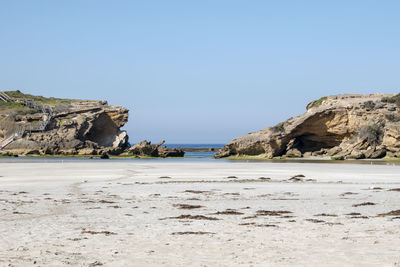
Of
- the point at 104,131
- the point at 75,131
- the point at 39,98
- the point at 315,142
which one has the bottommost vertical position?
the point at 315,142

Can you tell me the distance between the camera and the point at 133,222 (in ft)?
41.7

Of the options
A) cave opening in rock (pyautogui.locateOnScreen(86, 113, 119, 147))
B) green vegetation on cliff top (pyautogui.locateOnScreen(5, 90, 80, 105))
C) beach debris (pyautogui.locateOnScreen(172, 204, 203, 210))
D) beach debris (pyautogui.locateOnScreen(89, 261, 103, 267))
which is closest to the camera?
beach debris (pyautogui.locateOnScreen(89, 261, 103, 267))

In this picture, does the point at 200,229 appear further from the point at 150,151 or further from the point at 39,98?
the point at 39,98

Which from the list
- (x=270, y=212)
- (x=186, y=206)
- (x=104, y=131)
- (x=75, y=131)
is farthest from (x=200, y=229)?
(x=104, y=131)

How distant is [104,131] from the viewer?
96.8 meters

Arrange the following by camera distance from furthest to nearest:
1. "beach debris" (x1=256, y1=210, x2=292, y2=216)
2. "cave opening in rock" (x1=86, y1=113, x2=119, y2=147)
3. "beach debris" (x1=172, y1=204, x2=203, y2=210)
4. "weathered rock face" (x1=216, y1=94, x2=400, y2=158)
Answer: "cave opening in rock" (x1=86, y1=113, x2=119, y2=147) < "weathered rock face" (x1=216, y1=94, x2=400, y2=158) < "beach debris" (x1=172, y1=204, x2=203, y2=210) < "beach debris" (x1=256, y1=210, x2=292, y2=216)

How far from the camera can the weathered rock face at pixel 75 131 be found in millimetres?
83438

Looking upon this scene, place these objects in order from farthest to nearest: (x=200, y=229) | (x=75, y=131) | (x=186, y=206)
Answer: (x=75, y=131), (x=186, y=206), (x=200, y=229)

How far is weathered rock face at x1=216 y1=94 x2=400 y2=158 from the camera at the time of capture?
64.6m

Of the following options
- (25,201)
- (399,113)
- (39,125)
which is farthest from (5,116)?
(25,201)

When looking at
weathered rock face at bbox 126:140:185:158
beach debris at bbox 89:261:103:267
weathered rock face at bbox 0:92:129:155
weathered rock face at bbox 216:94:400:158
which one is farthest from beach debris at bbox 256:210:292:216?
weathered rock face at bbox 0:92:129:155

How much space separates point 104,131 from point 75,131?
32.4 ft

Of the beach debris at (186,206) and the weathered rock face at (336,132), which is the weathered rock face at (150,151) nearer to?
the weathered rock face at (336,132)

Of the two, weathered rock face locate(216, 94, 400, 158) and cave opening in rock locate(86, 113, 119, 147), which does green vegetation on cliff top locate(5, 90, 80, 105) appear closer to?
cave opening in rock locate(86, 113, 119, 147)
